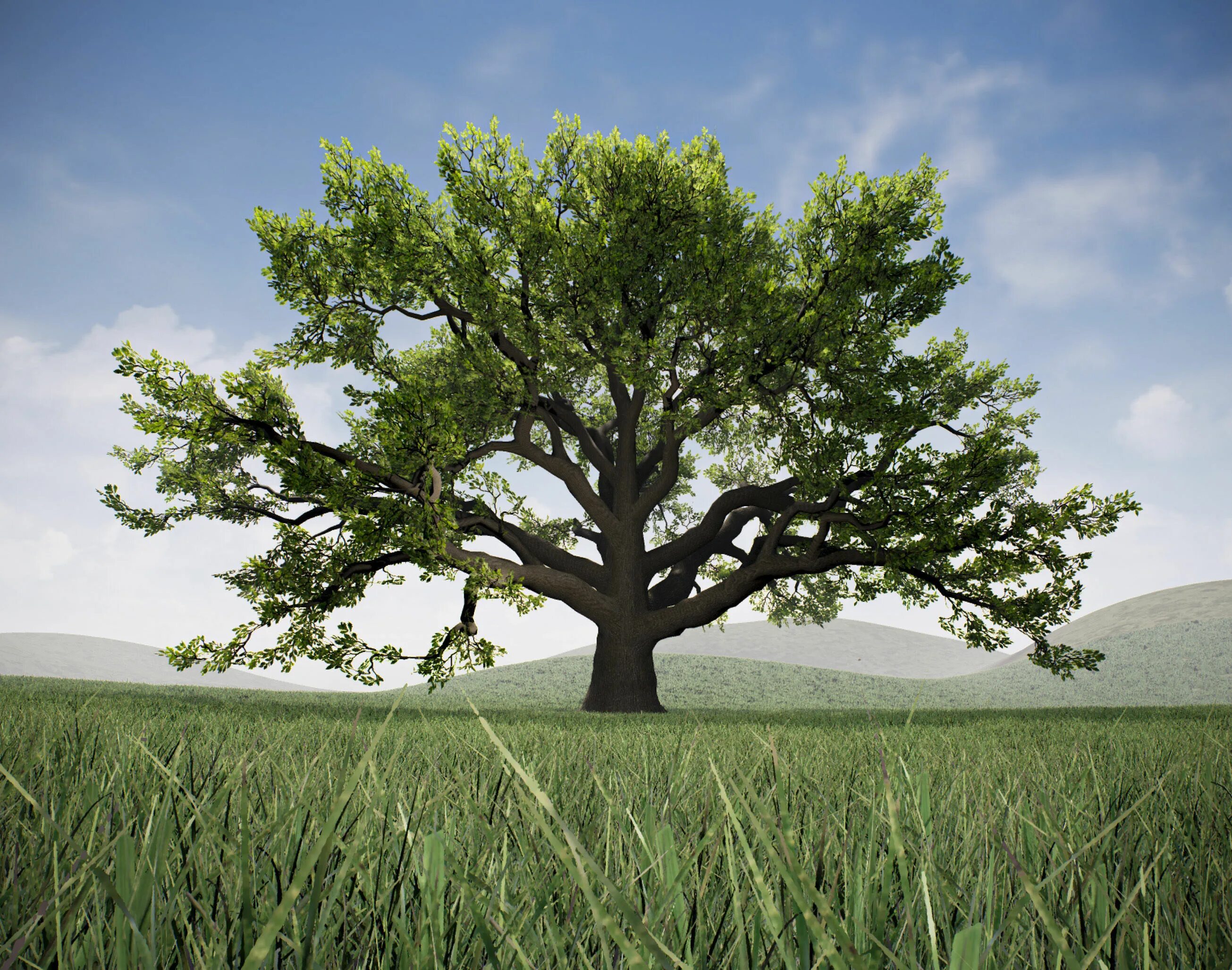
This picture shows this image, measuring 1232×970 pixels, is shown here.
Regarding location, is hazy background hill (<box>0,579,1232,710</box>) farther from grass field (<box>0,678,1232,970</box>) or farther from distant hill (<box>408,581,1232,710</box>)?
grass field (<box>0,678,1232,970</box>)

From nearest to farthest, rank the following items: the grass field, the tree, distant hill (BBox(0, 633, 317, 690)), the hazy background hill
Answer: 1. the grass field
2. the tree
3. the hazy background hill
4. distant hill (BBox(0, 633, 317, 690))

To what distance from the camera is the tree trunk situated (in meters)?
11.8

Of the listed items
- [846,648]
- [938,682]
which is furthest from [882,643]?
[938,682]

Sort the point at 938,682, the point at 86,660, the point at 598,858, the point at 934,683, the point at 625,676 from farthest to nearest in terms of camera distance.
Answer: the point at 86,660 < the point at 938,682 < the point at 934,683 < the point at 625,676 < the point at 598,858

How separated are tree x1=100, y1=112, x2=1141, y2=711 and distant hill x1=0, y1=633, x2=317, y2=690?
81.0 ft

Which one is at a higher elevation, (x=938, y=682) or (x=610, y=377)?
(x=610, y=377)

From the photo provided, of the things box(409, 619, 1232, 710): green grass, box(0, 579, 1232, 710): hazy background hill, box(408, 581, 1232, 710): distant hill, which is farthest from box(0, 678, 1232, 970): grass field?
box(409, 619, 1232, 710): green grass

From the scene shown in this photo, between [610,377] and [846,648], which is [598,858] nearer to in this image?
[610,377]

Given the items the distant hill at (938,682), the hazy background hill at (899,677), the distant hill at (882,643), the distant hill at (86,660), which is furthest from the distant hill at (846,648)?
the distant hill at (86,660)

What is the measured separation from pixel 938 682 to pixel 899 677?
98.7 inches

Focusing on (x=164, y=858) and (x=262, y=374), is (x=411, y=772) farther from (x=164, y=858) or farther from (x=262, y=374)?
(x=262, y=374)

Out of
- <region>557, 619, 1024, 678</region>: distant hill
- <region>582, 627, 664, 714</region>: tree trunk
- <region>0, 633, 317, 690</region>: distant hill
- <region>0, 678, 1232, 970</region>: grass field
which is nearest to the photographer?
<region>0, 678, 1232, 970</region>: grass field

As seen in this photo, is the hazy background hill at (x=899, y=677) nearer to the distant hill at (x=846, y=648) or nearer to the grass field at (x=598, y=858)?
the distant hill at (x=846, y=648)

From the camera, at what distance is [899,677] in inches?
1101
